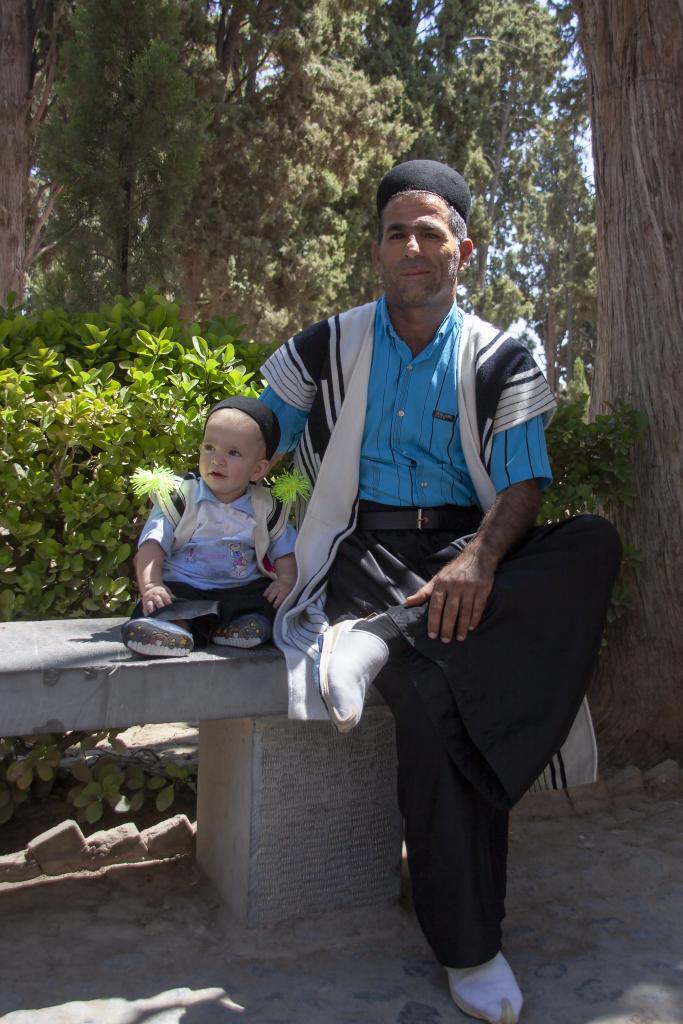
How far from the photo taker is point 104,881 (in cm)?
292

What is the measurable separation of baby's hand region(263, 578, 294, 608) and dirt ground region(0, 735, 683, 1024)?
2.93 ft

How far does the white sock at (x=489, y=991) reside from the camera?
2.17 m

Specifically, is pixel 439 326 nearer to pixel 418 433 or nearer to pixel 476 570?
pixel 418 433

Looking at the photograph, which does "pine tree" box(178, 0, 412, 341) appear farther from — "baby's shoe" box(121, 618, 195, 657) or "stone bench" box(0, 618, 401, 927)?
"baby's shoe" box(121, 618, 195, 657)

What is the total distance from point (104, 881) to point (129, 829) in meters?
0.18

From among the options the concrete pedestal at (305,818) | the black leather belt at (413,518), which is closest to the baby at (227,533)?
the black leather belt at (413,518)

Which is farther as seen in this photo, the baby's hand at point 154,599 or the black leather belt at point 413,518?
the black leather belt at point 413,518

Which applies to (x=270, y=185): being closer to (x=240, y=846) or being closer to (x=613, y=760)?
A: (x=613, y=760)

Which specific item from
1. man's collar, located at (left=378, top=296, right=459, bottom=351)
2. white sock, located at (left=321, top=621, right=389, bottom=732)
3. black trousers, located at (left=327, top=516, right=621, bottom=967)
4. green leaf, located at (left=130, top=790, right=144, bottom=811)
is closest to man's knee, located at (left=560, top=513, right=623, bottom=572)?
black trousers, located at (left=327, top=516, right=621, bottom=967)

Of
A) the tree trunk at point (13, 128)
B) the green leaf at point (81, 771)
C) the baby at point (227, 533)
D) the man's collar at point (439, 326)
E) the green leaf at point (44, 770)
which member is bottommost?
the green leaf at point (81, 771)

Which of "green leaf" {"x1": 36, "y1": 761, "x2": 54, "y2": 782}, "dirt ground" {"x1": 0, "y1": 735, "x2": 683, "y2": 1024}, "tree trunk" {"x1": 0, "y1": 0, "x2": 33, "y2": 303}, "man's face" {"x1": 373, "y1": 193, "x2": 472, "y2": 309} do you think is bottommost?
"dirt ground" {"x1": 0, "y1": 735, "x2": 683, "y2": 1024}

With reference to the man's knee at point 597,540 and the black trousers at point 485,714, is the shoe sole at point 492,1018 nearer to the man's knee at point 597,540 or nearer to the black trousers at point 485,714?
the black trousers at point 485,714

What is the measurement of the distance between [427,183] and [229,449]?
3.29 feet

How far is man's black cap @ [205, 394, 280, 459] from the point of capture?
281cm
